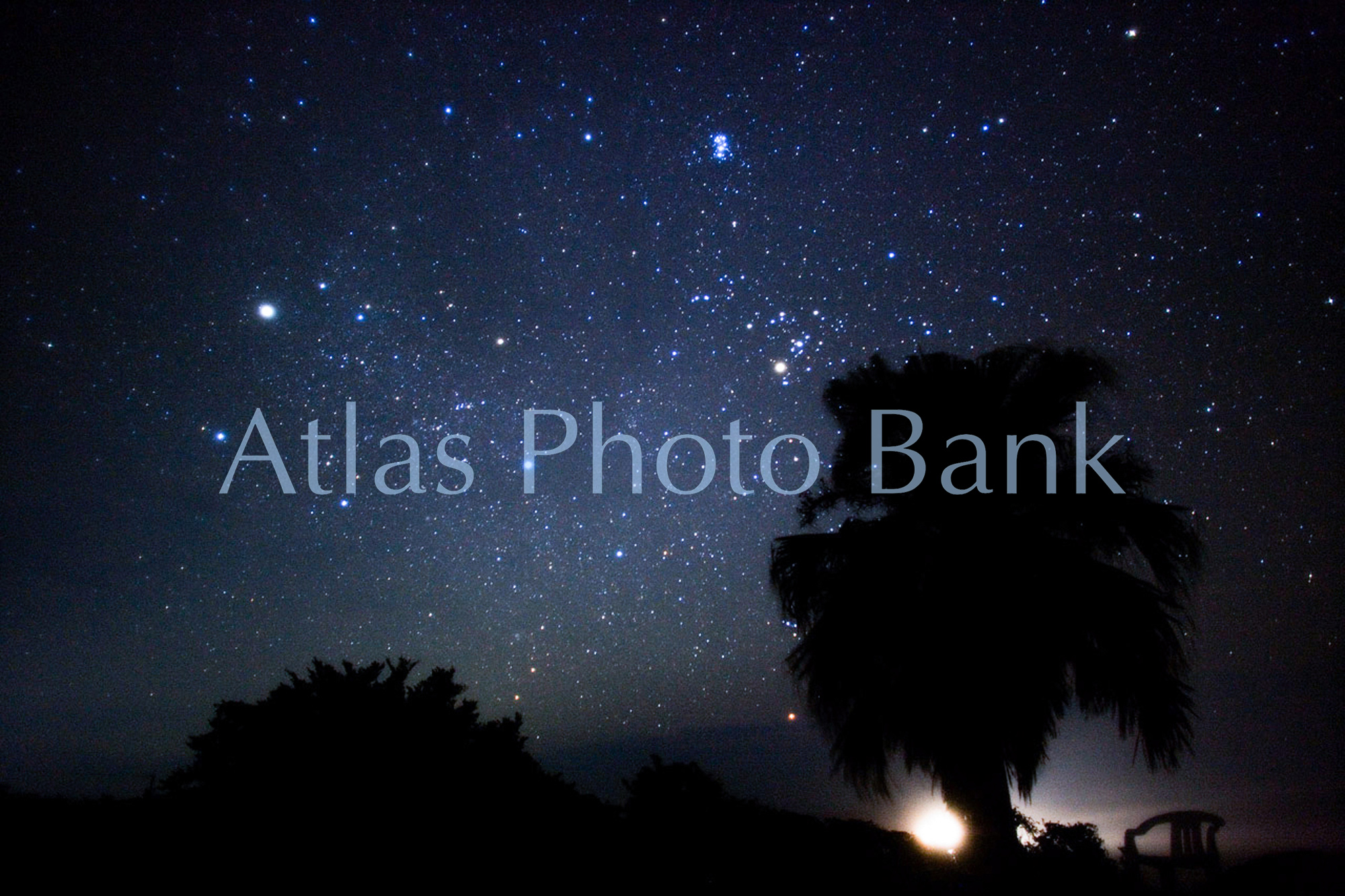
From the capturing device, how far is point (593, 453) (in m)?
12.0

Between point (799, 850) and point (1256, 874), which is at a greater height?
point (799, 850)

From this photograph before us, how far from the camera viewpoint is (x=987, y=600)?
765 cm

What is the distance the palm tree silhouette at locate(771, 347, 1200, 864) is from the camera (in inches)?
287

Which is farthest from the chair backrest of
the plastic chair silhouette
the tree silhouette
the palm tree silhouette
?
the tree silhouette

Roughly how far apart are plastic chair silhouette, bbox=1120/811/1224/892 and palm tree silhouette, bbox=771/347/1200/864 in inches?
121

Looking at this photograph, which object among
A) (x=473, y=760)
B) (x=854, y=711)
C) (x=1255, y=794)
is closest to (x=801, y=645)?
(x=854, y=711)

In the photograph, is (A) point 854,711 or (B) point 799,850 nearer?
(B) point 799,850

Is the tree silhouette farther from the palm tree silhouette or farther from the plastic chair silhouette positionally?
the plastic chair silhouette

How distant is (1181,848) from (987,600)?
486cm

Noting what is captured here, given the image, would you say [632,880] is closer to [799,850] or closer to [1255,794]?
[799,850]

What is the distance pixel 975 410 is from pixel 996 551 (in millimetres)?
1652

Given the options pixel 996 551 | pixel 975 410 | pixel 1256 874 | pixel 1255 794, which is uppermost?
pixel 975 410

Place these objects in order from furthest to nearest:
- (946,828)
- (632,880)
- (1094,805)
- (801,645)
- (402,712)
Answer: (1094,805) < (801,645) < (946,828) < (402,712) < (632,880)

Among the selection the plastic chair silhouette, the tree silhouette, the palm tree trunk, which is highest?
the tree silhouette
